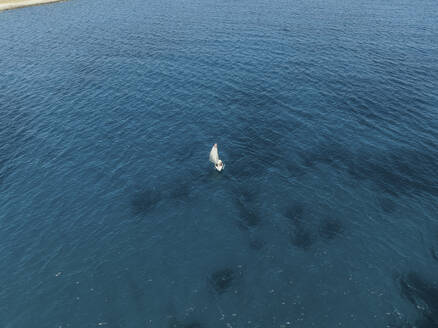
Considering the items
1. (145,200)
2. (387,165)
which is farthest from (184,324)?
(387,165)

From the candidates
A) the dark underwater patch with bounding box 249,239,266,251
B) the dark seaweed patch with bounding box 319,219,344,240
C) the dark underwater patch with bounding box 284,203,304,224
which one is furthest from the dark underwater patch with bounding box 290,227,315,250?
the dark underwater patch with bounding box 249,239,266,251

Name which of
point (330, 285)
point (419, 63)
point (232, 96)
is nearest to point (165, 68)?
point (232, 96)

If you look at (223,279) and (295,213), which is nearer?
(223,279)

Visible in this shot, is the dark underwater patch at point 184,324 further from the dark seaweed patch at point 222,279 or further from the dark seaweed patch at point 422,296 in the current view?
the dark seaweed patch at point 422,296

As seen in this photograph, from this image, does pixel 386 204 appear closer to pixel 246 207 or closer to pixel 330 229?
pixel 330 229

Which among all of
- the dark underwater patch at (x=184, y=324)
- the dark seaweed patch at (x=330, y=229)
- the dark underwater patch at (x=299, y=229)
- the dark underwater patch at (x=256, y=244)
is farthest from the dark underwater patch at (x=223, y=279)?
the dark seaweed patch at (x=330, y=229)

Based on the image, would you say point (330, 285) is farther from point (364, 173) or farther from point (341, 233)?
point (364, 173)
